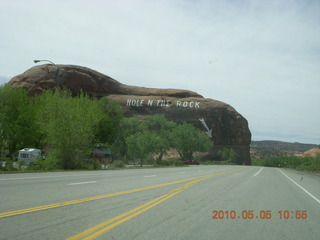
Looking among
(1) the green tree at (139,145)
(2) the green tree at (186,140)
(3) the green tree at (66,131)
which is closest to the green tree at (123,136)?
(1) the green tree at (139,145)

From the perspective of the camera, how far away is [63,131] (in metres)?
29.4

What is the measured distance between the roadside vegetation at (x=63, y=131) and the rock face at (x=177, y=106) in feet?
112

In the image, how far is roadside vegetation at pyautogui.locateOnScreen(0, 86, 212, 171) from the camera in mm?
29375

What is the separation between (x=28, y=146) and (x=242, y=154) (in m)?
90.0

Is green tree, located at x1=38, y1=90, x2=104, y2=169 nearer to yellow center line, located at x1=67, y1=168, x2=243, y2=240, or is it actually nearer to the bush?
the bush

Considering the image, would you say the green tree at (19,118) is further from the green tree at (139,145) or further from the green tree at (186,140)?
the green tree at (186,140)

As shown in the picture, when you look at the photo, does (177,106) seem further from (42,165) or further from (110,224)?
(110,224)

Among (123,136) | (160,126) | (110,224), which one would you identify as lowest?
(110,224)

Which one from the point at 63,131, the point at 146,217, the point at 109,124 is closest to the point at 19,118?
the point at 109,124

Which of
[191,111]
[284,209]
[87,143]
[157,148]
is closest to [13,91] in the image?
[87,143]

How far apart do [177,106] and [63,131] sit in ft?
291

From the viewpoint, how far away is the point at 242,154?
12250cm

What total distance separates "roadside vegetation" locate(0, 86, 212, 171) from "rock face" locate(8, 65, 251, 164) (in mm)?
34257

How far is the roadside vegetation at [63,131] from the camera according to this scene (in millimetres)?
29375
